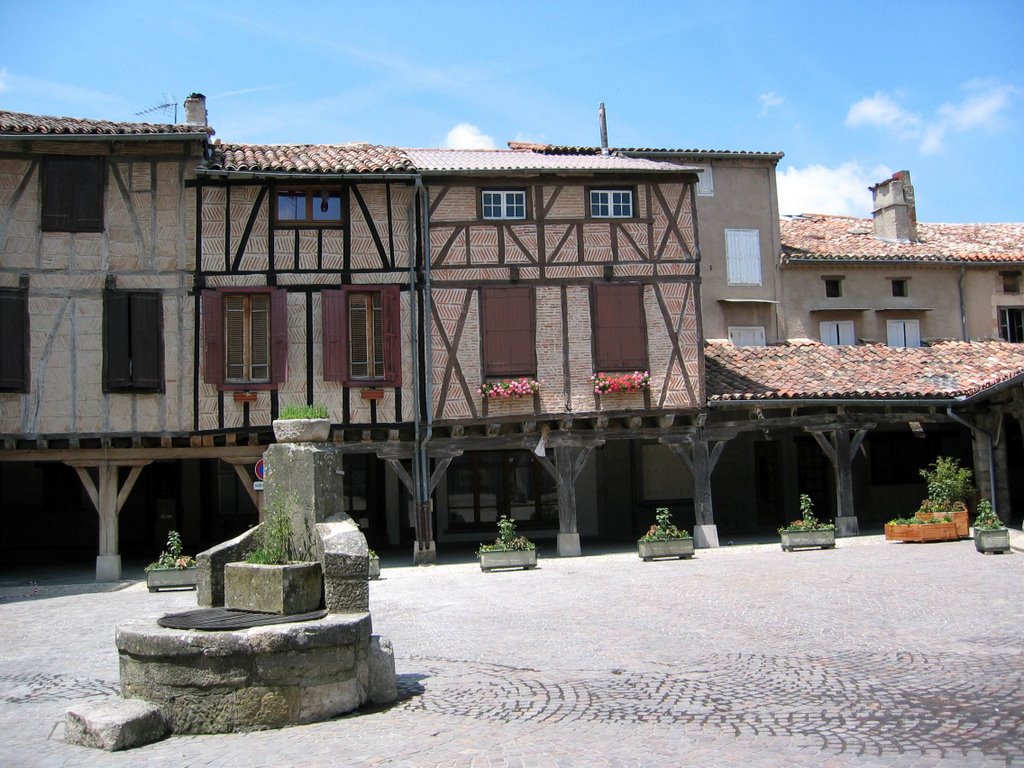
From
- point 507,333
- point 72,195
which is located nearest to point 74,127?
point 72,195

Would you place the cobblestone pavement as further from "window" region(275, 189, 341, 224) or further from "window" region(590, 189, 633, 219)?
"window" region(590, 189, 633, 219)

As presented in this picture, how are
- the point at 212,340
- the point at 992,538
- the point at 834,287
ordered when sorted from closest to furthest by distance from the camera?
the point at 992,538
the point at 212,340
the point at 834,287

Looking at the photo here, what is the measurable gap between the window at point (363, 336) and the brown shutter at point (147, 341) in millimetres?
2869

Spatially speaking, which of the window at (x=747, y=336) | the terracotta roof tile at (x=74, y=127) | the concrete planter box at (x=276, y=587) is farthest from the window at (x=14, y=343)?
the window at (x=747, y=336)

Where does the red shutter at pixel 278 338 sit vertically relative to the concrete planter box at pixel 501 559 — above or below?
above

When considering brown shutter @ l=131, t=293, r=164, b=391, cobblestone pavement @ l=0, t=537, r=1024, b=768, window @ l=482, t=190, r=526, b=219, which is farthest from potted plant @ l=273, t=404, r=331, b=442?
window @ l=482, t=190, r=526, b=219

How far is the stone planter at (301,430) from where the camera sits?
7.64 m

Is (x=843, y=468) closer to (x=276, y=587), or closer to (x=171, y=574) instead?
(x=171, y=574)

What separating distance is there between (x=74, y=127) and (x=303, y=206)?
13.3ft

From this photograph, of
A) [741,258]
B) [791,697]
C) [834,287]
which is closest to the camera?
[791,697]

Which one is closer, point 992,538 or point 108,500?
point 992,538

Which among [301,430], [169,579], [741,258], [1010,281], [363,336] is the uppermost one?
[741,258]

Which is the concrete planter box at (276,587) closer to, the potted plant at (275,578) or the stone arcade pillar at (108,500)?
the potted plant at (275,578)

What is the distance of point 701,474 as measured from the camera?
59.9ft
